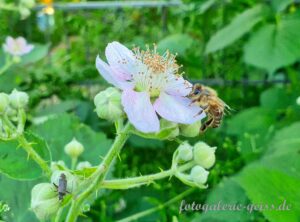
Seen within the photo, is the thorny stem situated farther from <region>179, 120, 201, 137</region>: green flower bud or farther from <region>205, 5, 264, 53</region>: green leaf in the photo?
<region>205, 5, 264, 53</region>: green leaf

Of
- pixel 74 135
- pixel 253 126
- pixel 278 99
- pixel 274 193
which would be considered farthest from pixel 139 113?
pixel 278 99

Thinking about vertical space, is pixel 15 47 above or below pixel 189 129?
below

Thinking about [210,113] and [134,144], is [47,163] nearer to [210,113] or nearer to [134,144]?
[210,113]

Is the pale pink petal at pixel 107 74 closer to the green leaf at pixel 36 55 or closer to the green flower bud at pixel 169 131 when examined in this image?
the green flower bud at pixel 169 131

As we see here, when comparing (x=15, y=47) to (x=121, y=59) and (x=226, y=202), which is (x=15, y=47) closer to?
(x=226, y=202)

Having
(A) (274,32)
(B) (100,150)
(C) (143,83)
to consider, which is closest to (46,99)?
(A) (274,32)
